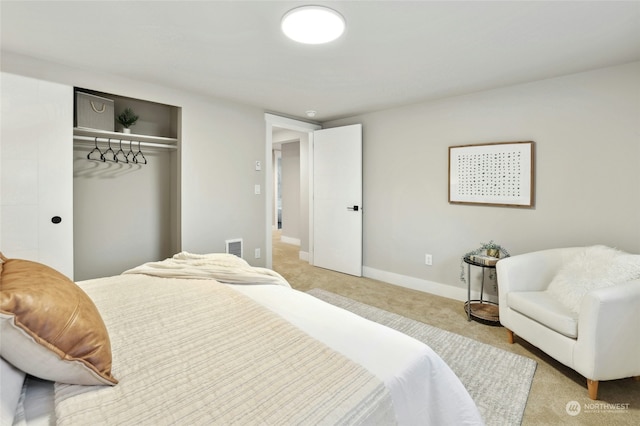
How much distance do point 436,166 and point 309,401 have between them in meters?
3.42

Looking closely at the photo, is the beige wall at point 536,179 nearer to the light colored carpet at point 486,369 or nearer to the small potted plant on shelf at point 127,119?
the light colored carpet at point 486,369

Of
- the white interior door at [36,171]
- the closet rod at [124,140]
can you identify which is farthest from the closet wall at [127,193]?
the white interior door at [36,171]

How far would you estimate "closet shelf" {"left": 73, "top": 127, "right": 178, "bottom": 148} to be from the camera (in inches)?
112

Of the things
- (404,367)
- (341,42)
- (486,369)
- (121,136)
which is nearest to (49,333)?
(404,367)

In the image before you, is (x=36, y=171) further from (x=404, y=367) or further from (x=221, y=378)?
(x=404, y=367)

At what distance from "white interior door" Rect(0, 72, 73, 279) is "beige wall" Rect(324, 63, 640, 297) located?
340 cm

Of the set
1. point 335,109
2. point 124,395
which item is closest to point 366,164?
point 335,109

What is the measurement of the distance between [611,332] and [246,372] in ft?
7.05

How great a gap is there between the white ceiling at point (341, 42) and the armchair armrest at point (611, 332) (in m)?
1.70

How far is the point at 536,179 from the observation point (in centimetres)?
307

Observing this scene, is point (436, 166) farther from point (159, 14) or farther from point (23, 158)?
point (23, 158)

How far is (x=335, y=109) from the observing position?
420 centimetres

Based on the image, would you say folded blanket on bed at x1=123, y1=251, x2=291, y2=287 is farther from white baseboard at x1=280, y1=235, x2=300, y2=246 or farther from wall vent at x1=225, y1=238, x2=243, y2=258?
white baseboard at x1=280, y1=235, x2=300, y2=246

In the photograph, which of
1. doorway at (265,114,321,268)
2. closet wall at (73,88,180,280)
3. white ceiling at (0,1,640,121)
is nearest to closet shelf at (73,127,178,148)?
closet wall at (73,88,180,280)
